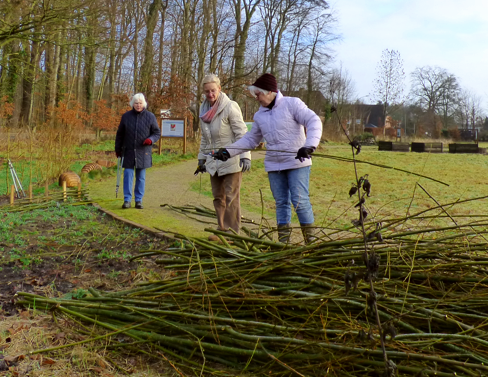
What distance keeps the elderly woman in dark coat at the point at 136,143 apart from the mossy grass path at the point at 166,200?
42 centimetres

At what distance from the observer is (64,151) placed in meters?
11.4

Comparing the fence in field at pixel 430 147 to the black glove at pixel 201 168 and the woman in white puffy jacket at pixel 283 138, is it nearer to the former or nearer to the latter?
the black glove at pixel 201 168

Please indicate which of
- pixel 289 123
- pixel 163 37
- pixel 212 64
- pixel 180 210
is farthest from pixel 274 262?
pixel 163 37

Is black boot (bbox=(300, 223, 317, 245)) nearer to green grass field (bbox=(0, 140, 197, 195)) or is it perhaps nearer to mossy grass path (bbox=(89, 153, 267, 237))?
mossy grass path (bbox=(89, 153, 267, 237))

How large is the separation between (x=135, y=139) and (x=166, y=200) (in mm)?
1542

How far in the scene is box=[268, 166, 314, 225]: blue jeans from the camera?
477 cm

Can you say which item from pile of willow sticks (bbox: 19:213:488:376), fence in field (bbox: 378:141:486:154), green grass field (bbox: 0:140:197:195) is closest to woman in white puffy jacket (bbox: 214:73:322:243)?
pile of willow sticks (bbox: 19:213:488:376)

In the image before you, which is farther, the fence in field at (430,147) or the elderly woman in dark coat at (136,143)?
the fence in field at (430,147)

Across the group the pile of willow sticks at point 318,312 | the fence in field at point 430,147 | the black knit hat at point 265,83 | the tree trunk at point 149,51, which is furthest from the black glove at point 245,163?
the fence in field at point 430,147

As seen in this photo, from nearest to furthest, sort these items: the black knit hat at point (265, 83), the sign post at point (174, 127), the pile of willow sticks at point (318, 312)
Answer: the pile of willow sticks at point (318, 312) < the black knit hat at point (265, 83) < the sign post at point (174, 127)

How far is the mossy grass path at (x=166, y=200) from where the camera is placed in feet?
22.4

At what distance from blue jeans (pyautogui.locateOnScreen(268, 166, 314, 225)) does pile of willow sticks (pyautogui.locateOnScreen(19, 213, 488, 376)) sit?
4.68ft

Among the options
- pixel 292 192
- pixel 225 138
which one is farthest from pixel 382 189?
pixel 292 192

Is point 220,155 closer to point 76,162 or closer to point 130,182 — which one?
point 130,182
